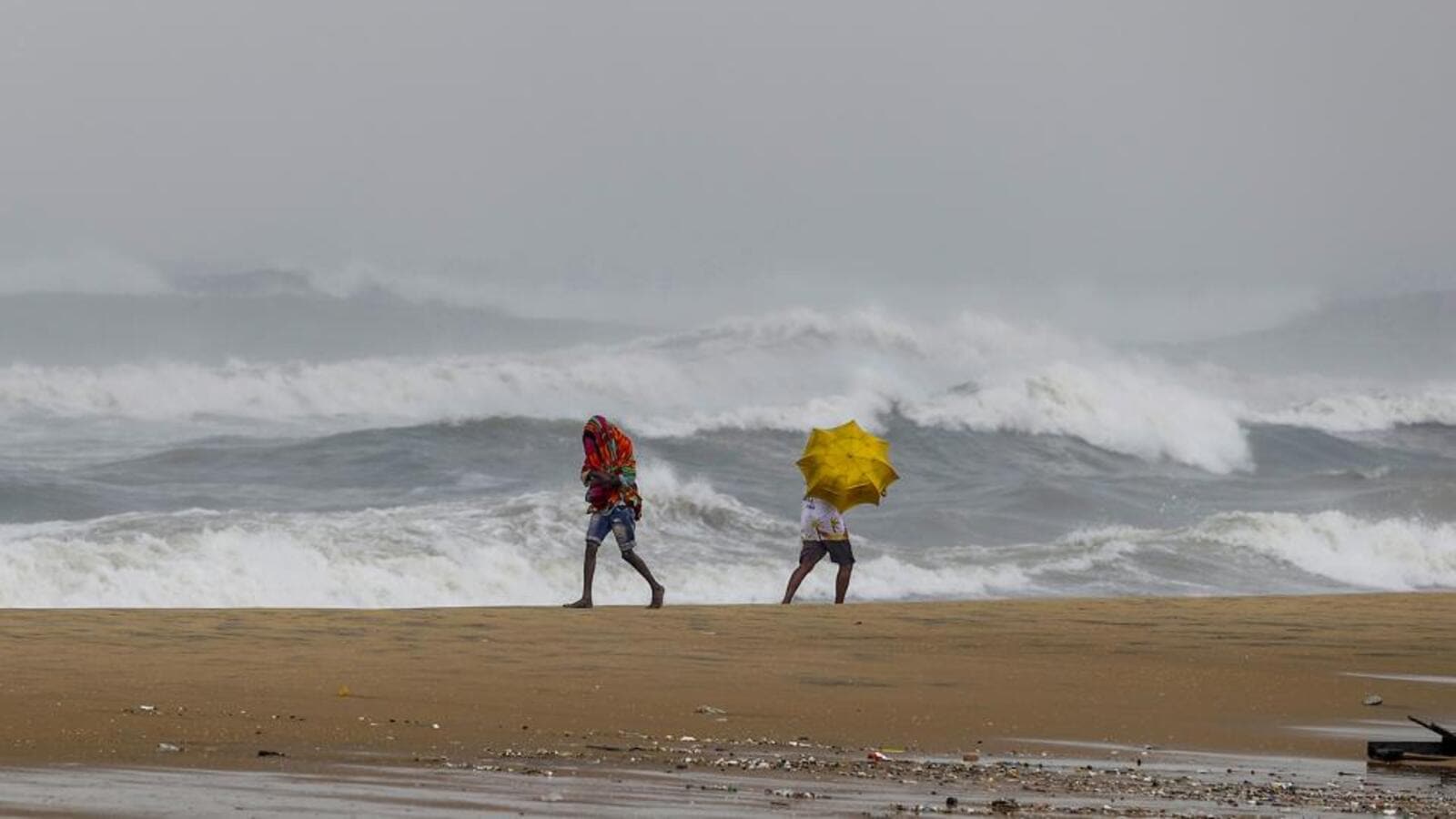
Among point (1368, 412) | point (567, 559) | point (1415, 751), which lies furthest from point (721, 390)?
point (1415, 751)

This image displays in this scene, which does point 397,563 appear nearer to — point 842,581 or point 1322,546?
point 842,581

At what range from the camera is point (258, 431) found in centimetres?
4766

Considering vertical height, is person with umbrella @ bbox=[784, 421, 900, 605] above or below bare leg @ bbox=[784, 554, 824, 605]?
above

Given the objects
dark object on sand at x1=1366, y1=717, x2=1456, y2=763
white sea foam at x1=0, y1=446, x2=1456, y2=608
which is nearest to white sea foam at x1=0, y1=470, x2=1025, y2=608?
white sea foam at x1=0, y1=446, x2=1456, y2=608

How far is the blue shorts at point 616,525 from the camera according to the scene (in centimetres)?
1727

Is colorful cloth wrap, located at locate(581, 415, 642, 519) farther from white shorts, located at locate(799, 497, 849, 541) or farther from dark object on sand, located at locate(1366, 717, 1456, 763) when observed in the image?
dark object on sand, located at locate(1366, 717, 1456, 763)

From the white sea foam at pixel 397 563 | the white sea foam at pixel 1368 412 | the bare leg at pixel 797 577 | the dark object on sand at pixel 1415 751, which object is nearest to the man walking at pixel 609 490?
the bare leg at pixel 797 577

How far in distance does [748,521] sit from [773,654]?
49.2ft

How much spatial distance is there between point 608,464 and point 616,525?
47 centimetres

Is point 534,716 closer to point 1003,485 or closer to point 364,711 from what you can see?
point 364,711

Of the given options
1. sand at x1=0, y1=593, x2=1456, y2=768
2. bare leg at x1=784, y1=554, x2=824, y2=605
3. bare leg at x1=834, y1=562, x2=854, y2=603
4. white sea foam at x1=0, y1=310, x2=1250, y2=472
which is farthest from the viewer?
white sea foam at x1=0, y1=310, x2=1250, y2=472

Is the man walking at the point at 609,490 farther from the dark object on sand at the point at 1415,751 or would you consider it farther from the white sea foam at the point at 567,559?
the dark object on sand at the point at 1415,751

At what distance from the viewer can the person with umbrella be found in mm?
18812

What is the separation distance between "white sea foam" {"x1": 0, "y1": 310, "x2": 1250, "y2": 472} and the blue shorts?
25.2 metres
